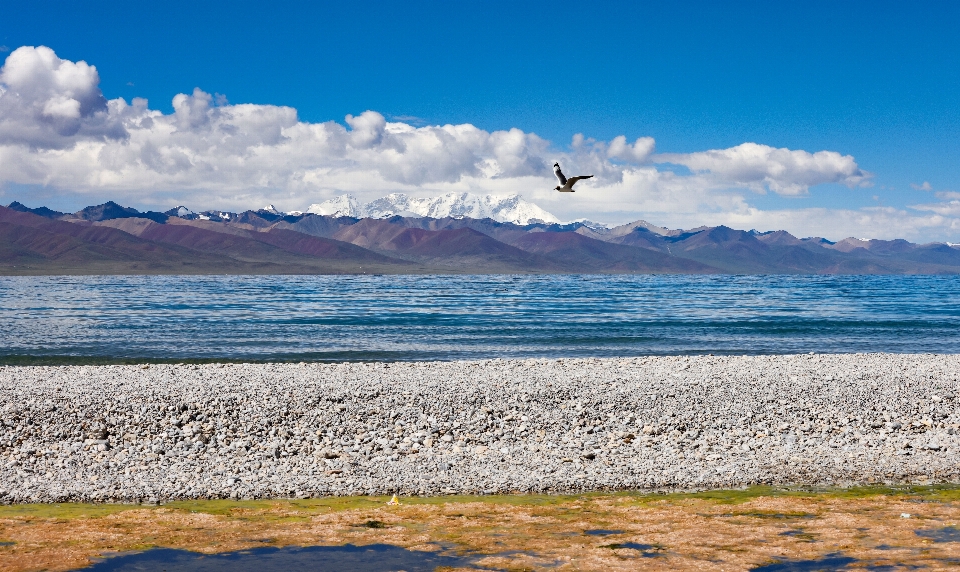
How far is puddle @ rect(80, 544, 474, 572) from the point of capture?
891 cm

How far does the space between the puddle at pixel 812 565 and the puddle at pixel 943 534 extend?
4.71ft

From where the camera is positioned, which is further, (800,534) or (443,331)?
(443,331)

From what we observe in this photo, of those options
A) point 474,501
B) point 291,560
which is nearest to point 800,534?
point 474,501

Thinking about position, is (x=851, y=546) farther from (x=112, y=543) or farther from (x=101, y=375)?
(x=101, y=375)

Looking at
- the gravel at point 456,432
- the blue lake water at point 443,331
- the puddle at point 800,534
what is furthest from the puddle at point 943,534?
the blue lake water at point 443,331

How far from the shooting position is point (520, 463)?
14039 millimetres

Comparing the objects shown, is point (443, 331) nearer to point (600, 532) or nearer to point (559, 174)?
point (559, 174)

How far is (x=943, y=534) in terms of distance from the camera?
9688mm

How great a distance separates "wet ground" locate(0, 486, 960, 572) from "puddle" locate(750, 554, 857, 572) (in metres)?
0.02

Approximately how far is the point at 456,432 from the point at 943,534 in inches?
330

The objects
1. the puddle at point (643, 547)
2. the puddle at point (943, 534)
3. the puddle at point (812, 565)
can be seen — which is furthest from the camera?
the puddle at point (943, 534)

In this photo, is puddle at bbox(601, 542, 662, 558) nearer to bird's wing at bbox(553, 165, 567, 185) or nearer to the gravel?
the gravel

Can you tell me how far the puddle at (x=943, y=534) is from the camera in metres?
9.47

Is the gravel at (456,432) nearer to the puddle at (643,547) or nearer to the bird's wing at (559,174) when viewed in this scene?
the puddle at (643,547)
